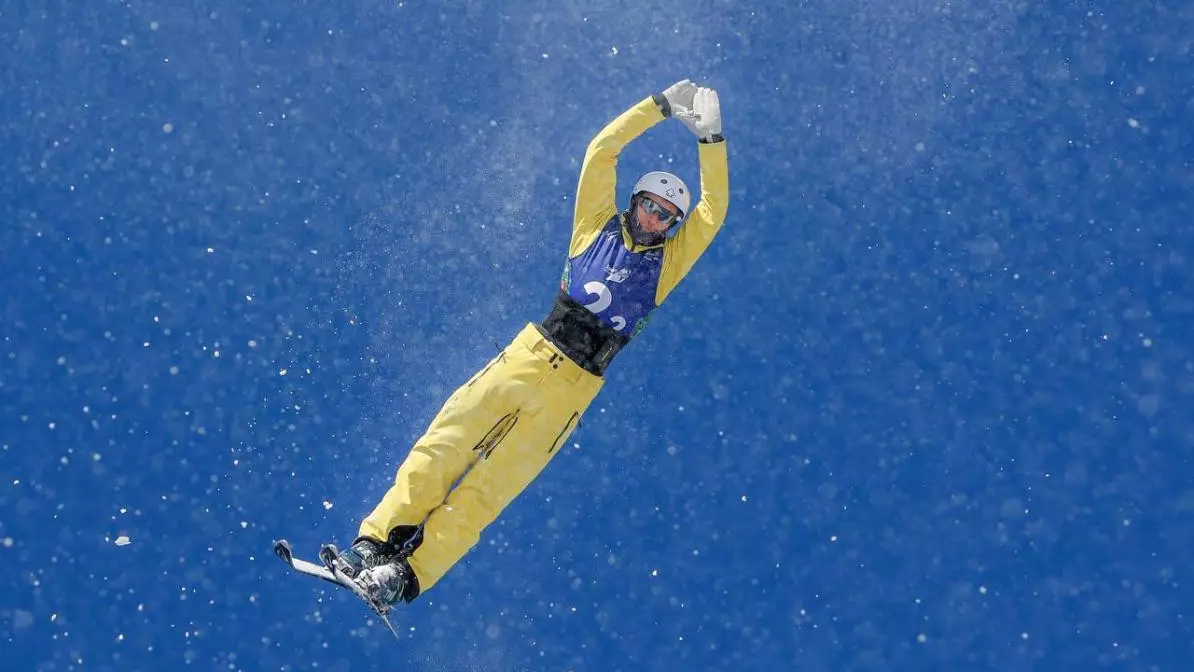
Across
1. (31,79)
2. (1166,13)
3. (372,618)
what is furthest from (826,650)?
(31,79)

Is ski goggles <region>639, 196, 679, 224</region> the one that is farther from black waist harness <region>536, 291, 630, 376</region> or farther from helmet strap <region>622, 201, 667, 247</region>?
black waist harness <region>536, 291, 630, 376</region>

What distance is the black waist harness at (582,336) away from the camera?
17.2ft

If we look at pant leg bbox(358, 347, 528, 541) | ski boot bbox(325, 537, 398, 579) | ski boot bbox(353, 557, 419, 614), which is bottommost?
ski boot bbox(353, 557, 419, 614)

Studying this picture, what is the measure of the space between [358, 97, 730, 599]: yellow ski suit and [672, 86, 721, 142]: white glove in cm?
6

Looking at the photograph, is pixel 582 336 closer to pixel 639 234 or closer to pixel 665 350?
pixel 639 234

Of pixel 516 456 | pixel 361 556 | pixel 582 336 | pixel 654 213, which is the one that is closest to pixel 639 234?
pixel 654 213

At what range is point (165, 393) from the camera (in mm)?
6148

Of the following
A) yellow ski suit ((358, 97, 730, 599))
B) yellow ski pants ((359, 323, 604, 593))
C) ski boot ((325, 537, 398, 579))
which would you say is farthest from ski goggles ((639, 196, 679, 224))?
→ ski boot ((325, 537, 398, 579))

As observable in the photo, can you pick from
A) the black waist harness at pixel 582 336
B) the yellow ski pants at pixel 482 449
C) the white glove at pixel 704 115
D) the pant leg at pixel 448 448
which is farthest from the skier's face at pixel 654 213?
the pant leg at pixel 448 448

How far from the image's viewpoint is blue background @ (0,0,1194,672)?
20.0 feet

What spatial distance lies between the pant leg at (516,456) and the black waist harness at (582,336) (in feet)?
0.15

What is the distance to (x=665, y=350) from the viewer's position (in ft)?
20.3

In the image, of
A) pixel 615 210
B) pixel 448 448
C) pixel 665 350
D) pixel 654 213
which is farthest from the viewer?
pixel 665 350

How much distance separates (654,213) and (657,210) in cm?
2
